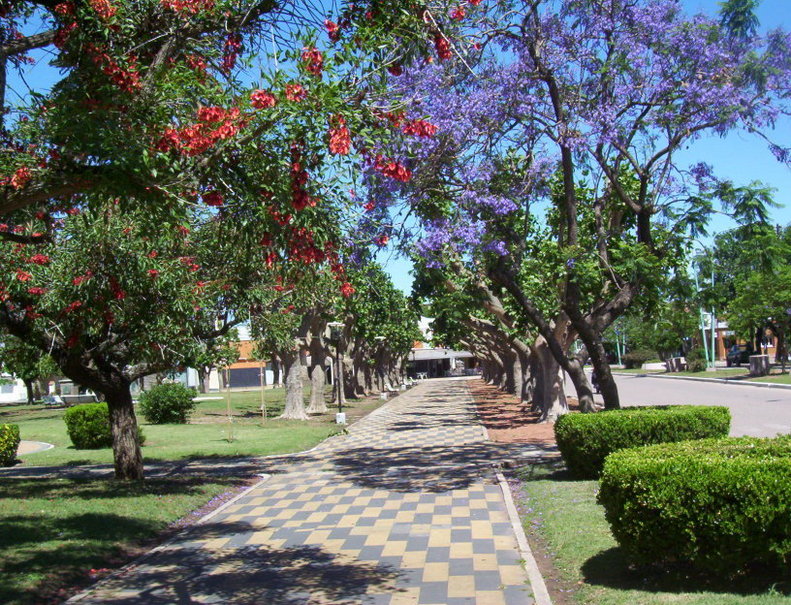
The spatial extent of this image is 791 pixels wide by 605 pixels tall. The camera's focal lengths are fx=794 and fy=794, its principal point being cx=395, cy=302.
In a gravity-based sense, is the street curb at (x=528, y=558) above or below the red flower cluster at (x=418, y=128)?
below

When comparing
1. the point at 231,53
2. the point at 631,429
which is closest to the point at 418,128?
the point at 231,53

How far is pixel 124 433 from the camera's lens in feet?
41.7

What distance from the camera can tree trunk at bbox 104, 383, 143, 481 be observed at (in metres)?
12.5

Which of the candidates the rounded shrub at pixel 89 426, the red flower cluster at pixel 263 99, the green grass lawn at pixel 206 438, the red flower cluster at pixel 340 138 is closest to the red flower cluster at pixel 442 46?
the red flower cluster at pixel 340 138

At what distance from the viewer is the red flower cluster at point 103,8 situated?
5.73 meters

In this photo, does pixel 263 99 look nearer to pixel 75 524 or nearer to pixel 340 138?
pixel 340 138

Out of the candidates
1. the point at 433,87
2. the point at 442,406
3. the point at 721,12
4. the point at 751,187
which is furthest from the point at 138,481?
the point at 442,406

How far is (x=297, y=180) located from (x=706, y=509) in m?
3.68

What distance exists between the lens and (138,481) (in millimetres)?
12867

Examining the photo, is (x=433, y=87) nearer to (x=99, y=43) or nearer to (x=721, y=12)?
(x=721, y=12)

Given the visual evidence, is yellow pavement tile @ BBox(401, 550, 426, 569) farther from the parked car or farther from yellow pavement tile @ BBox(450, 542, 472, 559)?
the parked car

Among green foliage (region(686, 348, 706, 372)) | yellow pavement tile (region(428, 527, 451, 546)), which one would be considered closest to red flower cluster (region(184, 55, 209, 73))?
yellow pavement tile (region(428, 527, 451, 546))

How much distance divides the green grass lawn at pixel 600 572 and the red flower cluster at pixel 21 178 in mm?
5018

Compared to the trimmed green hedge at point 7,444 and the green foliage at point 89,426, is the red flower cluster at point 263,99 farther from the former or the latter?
the green foliage at point 89,426
